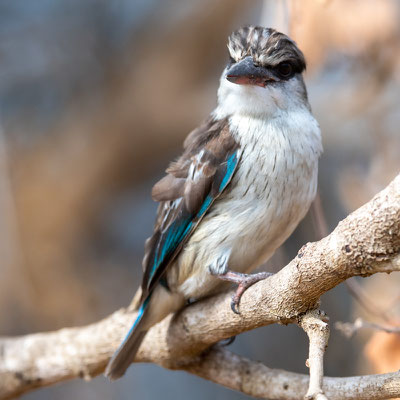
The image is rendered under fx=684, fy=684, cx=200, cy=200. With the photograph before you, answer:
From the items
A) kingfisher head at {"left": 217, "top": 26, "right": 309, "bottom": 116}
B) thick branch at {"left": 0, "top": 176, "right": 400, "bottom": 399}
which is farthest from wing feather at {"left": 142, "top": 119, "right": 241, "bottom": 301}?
thick branch at {"left": 0, "top": 176, "right": 400, "bottom": 399}

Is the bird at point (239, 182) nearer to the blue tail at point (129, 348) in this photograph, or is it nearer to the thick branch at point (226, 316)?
the blue tail at point (129, 348)

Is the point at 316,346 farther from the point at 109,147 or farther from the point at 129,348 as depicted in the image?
the point at 109,147

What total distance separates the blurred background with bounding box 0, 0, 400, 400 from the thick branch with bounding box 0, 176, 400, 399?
6.50 ft

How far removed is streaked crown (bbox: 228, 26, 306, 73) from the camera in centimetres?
250

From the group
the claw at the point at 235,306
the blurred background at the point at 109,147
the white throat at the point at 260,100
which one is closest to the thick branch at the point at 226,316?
the claw at the point at 235,306

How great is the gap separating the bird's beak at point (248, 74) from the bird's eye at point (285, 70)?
8 centimetres

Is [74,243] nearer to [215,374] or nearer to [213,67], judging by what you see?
[213,67]

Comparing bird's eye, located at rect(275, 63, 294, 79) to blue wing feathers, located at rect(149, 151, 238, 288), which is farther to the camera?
bird's eye, located at rect(275, 63, 294, 79)

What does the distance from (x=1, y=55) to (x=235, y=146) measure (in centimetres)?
362

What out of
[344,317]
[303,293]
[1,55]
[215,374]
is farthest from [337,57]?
[1,55]

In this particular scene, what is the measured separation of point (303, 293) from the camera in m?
1.92

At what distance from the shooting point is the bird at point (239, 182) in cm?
243

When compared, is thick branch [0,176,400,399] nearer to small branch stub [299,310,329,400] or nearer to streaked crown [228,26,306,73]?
small branch stub [299,310,329,400]

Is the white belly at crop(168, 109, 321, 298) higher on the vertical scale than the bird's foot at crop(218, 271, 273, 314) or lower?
higher
